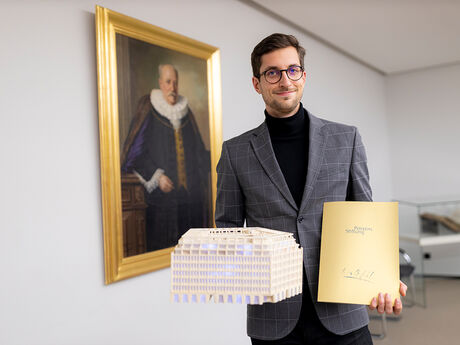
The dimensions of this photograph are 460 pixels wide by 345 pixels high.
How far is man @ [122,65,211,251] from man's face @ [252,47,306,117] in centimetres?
139

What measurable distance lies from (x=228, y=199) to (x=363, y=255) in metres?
0.47

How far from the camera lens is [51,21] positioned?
221 cm

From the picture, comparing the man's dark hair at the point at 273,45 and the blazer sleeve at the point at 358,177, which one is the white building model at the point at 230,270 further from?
the man's dark hair at the point at 273,45

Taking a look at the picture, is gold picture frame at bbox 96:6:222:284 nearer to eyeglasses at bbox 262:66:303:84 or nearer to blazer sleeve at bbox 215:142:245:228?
blazer sleeve at bbox 215:142:245:228

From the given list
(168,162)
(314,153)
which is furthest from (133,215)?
(314,153)

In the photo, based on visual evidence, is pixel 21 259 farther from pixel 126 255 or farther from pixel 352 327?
pixel 352 327

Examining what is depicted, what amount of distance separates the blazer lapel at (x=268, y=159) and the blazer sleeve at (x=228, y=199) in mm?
108

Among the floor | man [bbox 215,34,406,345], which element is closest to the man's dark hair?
man [bbox 215,34,406,345]

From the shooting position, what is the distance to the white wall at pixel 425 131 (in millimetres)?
6574

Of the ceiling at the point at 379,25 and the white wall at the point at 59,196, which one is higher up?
the ceiling at the point at 379,25

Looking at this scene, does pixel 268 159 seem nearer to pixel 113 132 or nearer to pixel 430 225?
pixel 113 132

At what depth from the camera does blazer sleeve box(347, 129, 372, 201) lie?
1374 mm

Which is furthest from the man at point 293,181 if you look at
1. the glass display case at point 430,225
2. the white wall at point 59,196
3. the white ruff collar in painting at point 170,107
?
the glass display case at point 430,225

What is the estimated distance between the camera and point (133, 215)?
2.57 meters
